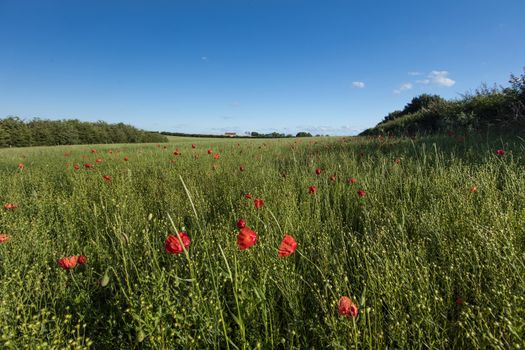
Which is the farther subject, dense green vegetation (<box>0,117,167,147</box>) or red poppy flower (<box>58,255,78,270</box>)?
dense green vegetation (<box>0,117,167,147</box>)

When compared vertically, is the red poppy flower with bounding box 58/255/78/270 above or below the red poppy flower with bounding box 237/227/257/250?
below

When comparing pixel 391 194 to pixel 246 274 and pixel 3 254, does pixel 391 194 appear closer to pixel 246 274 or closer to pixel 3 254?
pixel 246 274

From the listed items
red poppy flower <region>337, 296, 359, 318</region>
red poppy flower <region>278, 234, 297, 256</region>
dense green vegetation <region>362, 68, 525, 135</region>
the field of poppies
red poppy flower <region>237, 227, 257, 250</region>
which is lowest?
the field of poppies

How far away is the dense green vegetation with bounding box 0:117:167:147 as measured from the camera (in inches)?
1099

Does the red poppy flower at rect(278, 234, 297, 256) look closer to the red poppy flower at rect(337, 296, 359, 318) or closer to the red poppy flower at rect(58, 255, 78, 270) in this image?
the red poppy flower at rect(337, 296, 359, 318)

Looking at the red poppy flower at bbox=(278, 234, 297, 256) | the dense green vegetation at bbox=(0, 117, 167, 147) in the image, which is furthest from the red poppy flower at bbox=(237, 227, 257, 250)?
the dense green vegetation at bbox=(0, 117, 167, 147)

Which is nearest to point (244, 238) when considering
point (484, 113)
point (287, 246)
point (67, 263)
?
point (287, 246)

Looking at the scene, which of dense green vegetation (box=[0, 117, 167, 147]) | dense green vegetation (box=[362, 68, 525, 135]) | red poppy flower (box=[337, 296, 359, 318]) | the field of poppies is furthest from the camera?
dense green vegetation (box=[0, 117, 167, 147])

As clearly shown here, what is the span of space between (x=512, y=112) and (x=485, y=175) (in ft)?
25.8

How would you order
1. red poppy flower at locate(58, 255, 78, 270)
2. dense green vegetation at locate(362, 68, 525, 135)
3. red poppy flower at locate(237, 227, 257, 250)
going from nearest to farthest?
red poppy flower at locate(237, 227, 257, 250), red poppy flower at locate(58, 255, 78, 270), dense green vegetation at locate(362, 68, 525, 135)

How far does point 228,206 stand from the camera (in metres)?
2.80

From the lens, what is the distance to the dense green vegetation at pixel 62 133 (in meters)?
27.9

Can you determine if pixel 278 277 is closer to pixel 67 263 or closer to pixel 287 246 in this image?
pixel 287 246

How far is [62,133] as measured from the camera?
30.5 metres
